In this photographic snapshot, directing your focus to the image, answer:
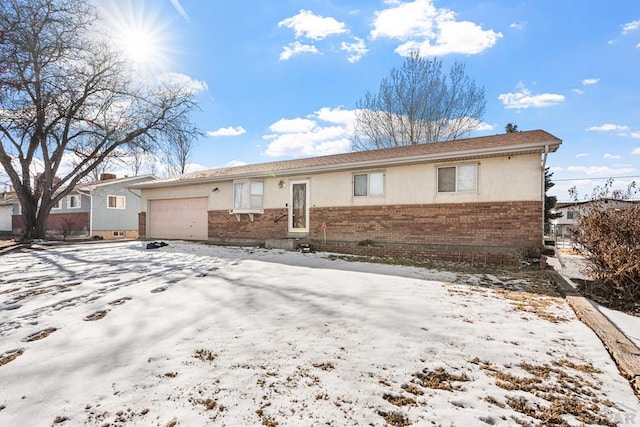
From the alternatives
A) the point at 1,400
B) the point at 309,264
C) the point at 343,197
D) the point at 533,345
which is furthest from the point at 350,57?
the point at 1,400

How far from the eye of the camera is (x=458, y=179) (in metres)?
9.52

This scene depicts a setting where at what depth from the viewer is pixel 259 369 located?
2.79 meters

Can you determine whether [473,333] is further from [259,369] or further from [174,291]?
[174,291]

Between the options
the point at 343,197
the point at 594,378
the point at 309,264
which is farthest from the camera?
the point at 343,197

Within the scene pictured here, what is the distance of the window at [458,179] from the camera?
9336 millimetres

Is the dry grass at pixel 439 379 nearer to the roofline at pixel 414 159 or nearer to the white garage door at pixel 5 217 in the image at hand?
the roofline at pixel 414 159

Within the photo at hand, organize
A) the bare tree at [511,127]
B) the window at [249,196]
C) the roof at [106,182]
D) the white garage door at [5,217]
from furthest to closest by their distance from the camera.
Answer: the white garage door at [5,217] → the bare tree at [511,127] → the roof at [106,182] → the window at [249,196]

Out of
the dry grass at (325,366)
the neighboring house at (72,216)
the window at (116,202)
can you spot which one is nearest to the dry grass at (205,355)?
the dry grass at (325,366)

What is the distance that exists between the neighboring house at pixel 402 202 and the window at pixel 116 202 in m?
12.2

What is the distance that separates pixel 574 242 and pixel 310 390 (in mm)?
6322

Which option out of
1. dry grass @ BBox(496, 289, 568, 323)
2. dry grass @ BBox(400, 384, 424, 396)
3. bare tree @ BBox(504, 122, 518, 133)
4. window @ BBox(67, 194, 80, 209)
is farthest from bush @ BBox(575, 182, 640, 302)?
window @ BBox(67, 194, 80, 209)

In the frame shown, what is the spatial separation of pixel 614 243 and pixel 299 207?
8954mm

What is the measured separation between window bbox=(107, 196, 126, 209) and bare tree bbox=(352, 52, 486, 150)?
19585mm

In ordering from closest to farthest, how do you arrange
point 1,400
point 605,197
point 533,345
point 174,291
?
point 1,400 < point 533,345 < point 174,291 < point 605,197
